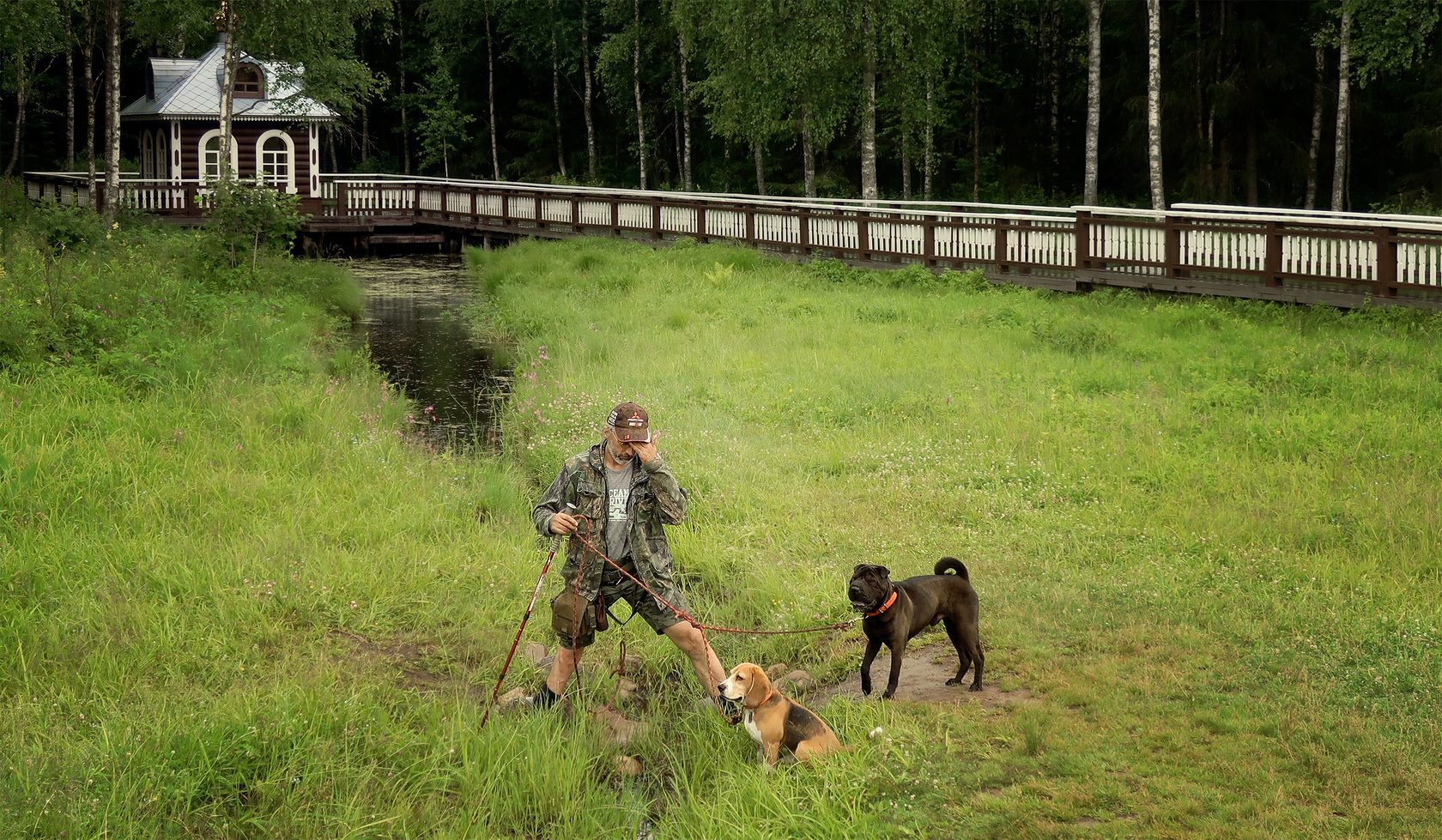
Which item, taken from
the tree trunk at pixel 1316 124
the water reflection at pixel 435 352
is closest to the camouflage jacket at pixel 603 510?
the water reflection at pixel 435 352

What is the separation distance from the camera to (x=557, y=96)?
Answer: 50594 millimetres

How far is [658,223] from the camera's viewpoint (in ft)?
100

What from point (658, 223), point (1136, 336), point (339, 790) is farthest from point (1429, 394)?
point (658, 223)

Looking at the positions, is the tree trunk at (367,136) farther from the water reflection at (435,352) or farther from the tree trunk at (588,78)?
the water reflection at (435,352)

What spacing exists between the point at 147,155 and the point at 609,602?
125ft

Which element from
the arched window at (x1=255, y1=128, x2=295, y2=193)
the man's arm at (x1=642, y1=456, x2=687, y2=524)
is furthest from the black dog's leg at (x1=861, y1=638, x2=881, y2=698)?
the arched window at (x1=255, y1=128, x2=295, y2=193)

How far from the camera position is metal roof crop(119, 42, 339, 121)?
37125 mm

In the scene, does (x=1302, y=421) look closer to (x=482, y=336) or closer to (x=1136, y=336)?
(x=1136, y=336)

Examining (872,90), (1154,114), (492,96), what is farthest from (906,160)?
(492,96)

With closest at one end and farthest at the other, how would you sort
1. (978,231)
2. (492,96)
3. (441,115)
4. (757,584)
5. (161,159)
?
(757,584), (978,231), (161,159), (441,115), (492,96)

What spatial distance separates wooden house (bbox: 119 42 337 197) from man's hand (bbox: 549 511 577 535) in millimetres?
33118

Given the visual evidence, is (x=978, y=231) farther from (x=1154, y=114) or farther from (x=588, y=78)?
(x=588, y=78)

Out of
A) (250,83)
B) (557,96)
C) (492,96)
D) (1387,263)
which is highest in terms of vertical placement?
(492,96)

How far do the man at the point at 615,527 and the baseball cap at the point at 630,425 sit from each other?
0.01 metres
